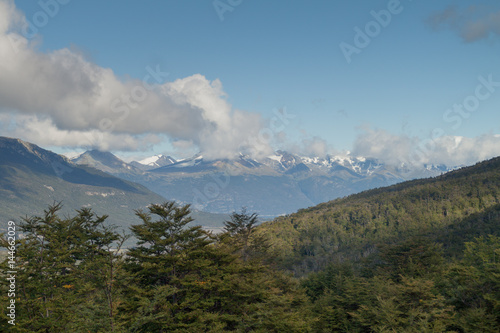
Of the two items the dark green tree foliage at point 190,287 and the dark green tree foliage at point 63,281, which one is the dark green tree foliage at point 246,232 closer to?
the dark green tree foliage at point 190,287

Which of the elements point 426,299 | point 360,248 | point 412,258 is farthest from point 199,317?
point 360,248

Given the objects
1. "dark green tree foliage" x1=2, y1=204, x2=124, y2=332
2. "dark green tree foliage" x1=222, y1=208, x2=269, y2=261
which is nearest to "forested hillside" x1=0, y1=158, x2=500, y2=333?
"dark green tree foliage" x1=2, y1=204, x2=124, y2=332

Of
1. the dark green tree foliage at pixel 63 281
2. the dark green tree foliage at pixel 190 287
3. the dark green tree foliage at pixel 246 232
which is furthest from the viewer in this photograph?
the dark green tree foliage at pixel 246 232

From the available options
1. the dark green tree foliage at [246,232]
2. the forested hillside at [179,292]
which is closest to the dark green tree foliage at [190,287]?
the forested hillside at [179,292]

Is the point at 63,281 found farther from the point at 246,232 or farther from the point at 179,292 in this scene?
the point at 246,232

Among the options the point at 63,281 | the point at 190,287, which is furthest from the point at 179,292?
the point at 63,281

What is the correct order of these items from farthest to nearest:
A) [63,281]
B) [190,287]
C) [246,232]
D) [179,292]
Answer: [246,232] → [63,281] → [179,292] → [190,287]

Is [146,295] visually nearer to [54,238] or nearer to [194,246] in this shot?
[194,246]

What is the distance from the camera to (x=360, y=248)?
17675 cm

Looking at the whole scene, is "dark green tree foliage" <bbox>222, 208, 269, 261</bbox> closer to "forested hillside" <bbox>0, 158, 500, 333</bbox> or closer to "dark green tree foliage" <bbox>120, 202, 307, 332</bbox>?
"forested hillside" <bbox>0, 158, 500, 333</bbox>

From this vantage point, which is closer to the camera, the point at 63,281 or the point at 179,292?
the point at 179,292

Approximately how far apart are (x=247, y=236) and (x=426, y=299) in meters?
39.5

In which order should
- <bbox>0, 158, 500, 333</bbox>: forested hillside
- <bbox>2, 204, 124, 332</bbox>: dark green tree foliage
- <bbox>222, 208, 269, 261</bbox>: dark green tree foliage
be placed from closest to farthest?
<bbox>2, 204, 124, 332</bbox>: dark green tree foliage < <bbox>0, 158, 500, 333</bbox>: forested hillside < <bbox>222, 208, 269, 261</bbox>: dark green tree foliage

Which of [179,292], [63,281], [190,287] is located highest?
[63,281]
